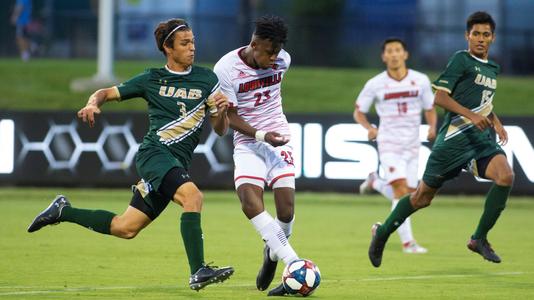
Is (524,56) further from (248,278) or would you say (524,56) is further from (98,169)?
(248,278)

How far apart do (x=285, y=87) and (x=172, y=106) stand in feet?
72.6

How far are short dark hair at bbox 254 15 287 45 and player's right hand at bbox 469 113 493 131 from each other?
239 centimetres

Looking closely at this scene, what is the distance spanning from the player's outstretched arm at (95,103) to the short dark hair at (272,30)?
1327mm

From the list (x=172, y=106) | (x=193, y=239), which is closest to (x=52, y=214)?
(x=172, y=106)

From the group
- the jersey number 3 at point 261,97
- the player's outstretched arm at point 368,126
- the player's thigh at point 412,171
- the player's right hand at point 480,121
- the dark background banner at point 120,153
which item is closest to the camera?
the jersey number 3 at point 261,97

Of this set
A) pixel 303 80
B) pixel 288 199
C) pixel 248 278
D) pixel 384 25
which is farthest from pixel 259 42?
pixel 384 25

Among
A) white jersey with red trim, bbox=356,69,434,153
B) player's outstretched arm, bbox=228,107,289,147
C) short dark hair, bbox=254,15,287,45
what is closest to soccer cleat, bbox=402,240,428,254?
white jersey with red trim, bbox=356,69,434,153

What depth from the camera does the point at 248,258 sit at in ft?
44.1

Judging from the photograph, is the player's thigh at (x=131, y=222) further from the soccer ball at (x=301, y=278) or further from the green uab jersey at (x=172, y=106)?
the soccer ball at (x=301, y=278)

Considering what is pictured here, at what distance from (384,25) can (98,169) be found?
48.3 ft

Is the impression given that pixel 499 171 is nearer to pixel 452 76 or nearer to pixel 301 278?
pixel 452 76

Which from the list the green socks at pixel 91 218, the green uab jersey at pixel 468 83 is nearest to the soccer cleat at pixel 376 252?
the green uab jersey at pixel 468 83

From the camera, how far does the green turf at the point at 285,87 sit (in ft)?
99.8

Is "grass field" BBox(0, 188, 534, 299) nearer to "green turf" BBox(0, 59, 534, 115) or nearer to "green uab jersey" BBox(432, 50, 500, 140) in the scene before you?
"green uab jersey" BBox(432, 50, 500, 140)
